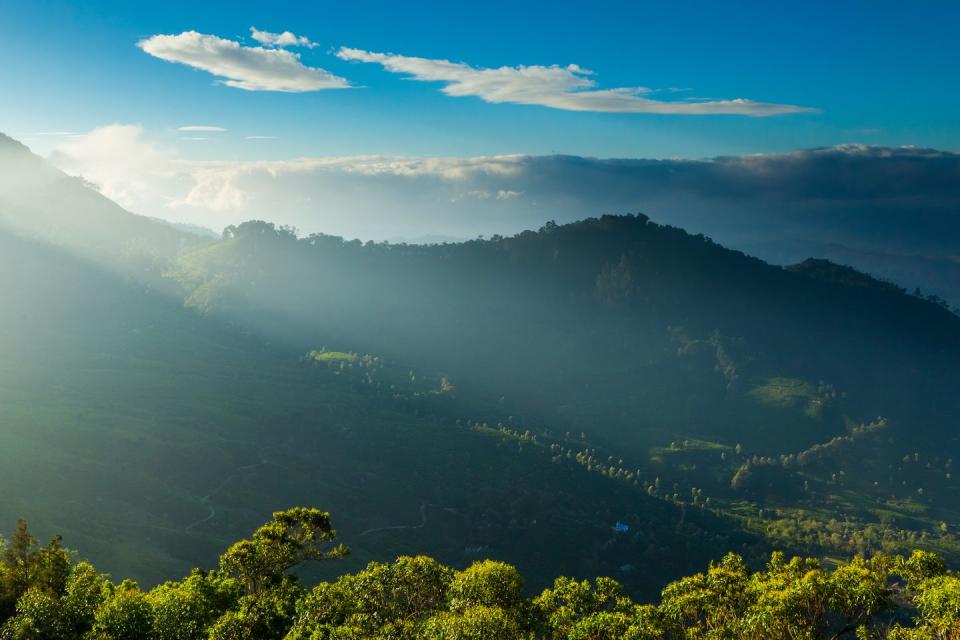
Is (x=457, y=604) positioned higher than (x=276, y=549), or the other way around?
(x=457, y=604)

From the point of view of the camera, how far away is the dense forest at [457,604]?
51312 mm

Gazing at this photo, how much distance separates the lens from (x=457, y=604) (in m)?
57.2

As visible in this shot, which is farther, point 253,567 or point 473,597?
point 253,567

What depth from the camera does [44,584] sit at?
2867 inches

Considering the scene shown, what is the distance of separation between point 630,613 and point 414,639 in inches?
863

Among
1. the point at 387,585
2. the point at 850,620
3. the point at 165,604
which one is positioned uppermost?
the point at 850,620

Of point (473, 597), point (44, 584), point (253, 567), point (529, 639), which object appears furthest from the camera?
point (44, 584)

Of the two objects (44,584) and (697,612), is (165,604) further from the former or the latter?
(697,612)

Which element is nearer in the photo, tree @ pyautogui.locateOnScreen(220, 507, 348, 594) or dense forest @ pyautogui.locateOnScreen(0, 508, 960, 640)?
dense forest @ pyautogui.locateOnScreen(0, 508, 960, 640)

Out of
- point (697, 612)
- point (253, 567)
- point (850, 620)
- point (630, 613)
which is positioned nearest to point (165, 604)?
point (253, 567)

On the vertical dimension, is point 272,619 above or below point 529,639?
below

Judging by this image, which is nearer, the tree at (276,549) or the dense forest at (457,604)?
the dense forest at (457,604)

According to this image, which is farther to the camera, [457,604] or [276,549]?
[276,549]

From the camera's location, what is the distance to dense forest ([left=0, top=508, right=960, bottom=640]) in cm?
5131
